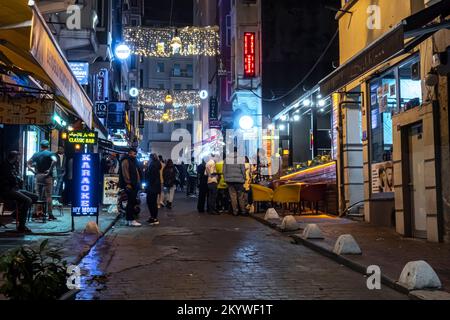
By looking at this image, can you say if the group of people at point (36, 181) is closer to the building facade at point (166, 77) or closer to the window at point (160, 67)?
the building facade at point (166, 77)

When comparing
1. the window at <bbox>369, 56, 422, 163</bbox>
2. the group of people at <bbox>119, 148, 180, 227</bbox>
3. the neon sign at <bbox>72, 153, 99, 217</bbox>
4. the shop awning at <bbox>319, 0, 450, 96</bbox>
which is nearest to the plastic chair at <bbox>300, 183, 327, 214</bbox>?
the window at <bbox>369, 56, 422, 163</bbox>

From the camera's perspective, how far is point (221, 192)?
17.6m

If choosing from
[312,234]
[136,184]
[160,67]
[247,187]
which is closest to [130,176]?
[136,184]

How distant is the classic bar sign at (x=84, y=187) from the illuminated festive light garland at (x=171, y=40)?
1489 centimetres

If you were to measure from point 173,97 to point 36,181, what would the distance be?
2412 cm

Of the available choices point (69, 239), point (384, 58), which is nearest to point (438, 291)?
point (384, 58)

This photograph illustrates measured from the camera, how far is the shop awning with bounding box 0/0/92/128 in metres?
5.62

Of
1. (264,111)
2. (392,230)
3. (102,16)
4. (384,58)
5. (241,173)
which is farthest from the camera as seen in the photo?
(264,111)

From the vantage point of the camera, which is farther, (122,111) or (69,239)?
(122,111)

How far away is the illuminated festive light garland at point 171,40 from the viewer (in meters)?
26.2

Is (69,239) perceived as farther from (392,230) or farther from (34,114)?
(392,230)

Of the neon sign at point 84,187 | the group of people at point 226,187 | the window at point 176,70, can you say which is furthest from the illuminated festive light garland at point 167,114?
the window at point 176,70

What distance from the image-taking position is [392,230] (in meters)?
11.5

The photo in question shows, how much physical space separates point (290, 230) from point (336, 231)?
1.07 m
